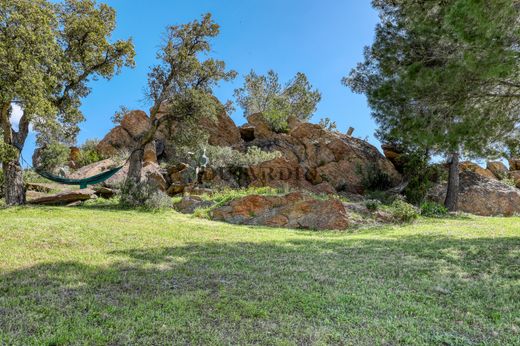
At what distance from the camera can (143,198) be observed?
13.7 m

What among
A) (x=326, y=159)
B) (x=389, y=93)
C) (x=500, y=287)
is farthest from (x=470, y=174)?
(x=500, y=287)

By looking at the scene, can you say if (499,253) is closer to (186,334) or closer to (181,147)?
(186,334)

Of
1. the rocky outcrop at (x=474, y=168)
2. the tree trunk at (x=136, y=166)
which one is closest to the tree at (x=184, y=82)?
the tree trunk at (x=136, y=166)

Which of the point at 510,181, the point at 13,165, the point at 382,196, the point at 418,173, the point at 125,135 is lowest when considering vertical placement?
the point at 382,196

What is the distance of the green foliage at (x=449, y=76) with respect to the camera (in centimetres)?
602

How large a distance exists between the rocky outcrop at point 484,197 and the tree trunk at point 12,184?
18377mm

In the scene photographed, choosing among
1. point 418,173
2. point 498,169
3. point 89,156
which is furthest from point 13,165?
point 498,169

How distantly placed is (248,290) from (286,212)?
7.72 m

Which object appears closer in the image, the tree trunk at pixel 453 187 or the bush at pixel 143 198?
the bush at pixel 143 198

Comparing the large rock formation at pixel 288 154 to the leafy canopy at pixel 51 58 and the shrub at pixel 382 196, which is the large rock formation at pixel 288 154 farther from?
the leafy canopy at pixel 51 58

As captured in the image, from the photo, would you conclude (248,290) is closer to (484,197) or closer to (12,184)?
(12,184)

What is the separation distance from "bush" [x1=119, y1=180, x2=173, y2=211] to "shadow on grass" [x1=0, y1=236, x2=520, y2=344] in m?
7.10

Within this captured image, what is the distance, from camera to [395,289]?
4410mm

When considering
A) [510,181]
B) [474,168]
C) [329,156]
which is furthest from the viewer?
[474,168]
